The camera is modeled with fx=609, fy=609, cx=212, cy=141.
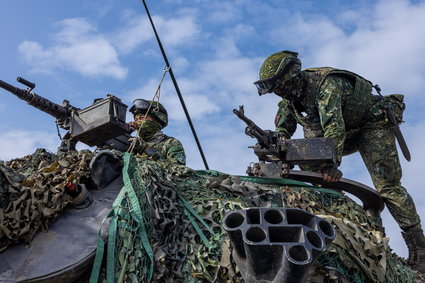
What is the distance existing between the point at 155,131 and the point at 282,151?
13.5ft

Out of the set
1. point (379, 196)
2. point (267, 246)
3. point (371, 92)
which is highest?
point (371, 92)

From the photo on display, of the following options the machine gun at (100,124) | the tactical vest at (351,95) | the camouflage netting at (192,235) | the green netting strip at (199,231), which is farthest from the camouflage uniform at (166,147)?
the green netting strip at (199,231)

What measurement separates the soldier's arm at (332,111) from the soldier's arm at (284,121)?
36.3 inches

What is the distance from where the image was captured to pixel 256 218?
4.06 meters

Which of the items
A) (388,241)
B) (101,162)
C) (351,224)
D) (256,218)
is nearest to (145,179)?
(101,162)

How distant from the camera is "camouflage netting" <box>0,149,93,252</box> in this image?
4.28m

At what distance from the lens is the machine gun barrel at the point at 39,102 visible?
9242 mm

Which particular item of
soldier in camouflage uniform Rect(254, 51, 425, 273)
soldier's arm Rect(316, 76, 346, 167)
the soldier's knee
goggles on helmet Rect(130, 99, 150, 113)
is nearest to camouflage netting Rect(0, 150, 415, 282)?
soldier's arm Rect(316, 76, 346, 167)

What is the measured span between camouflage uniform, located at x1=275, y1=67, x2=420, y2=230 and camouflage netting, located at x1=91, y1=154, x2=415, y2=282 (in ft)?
4.36

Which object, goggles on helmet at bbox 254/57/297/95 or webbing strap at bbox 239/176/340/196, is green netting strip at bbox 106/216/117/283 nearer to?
webbing strap at bbox 239/176/340/196

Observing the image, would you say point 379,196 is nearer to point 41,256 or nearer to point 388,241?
point 388,241

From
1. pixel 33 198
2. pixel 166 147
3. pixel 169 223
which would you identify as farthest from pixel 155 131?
pixel 33 198

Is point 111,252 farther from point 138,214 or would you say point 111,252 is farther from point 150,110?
point 150,110

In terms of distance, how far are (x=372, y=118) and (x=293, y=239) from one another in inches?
160
